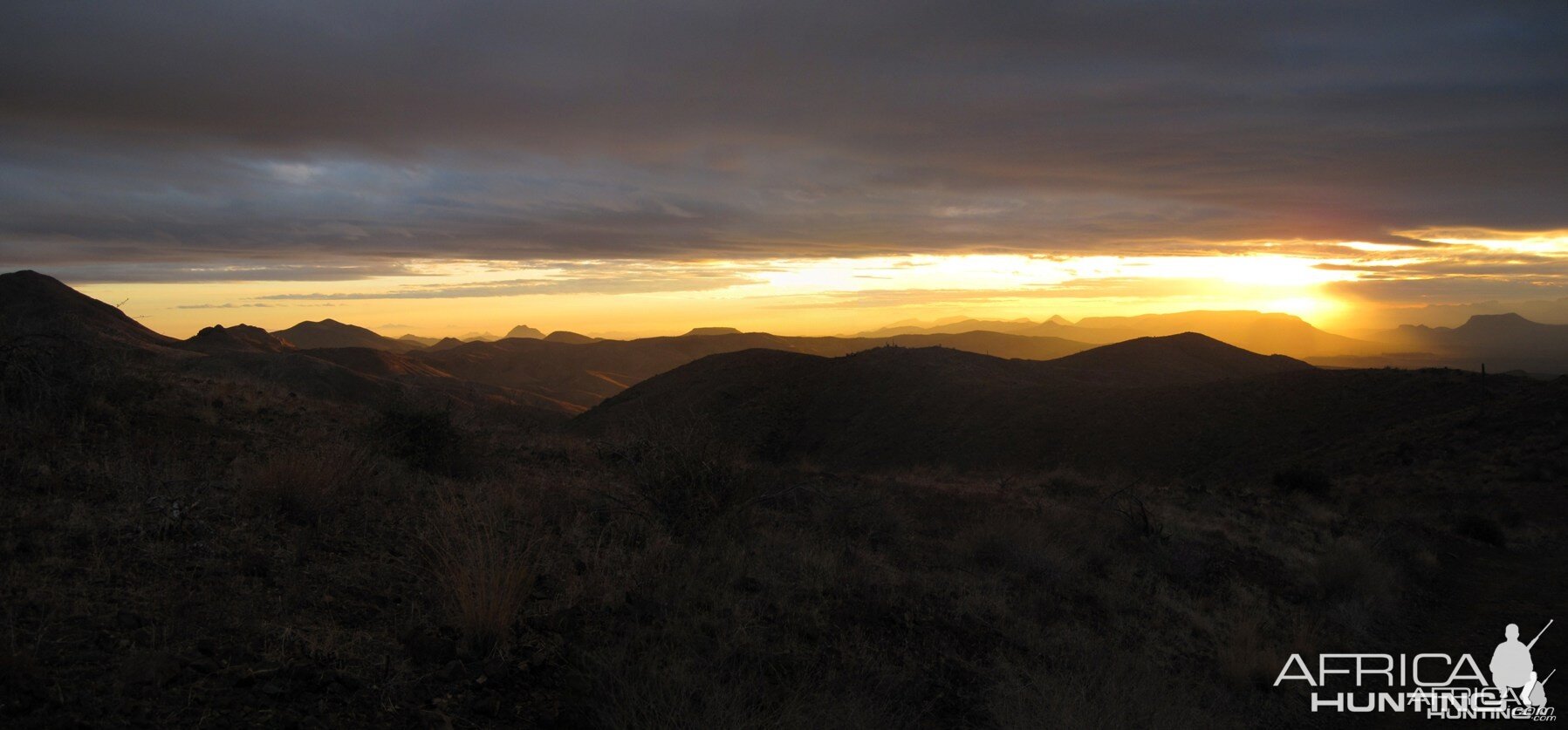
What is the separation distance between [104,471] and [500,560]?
13.1 ft

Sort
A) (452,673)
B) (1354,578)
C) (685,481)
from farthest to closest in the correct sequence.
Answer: (1354,578), (685,481), (452,673)

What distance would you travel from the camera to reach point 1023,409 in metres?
37.6

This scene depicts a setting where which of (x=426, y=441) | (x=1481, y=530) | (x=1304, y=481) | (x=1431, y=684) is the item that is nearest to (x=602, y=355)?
(x=1304, y=481)

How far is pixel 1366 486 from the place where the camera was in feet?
77.3

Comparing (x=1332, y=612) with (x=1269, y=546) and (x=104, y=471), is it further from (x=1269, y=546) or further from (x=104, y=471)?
(x=104, y=471)

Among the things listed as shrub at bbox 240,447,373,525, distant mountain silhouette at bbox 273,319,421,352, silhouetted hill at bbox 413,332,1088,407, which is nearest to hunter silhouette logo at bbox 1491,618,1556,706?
shrub at bbox 240,447,373,525

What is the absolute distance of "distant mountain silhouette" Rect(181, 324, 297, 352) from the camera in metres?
70.9

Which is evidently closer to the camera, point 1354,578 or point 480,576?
point 480,576

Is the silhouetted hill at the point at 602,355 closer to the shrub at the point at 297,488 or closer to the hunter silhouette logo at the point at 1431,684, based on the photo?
the hunter silhouette logo at the point at 1431,684

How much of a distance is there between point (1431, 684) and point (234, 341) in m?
92.8

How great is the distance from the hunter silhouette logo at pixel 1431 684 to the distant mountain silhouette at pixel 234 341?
7667cm

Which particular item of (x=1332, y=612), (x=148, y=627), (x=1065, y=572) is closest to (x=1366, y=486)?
(x=1332, y=612)

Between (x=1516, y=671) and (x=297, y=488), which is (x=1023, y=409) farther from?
(x=297, y=488)

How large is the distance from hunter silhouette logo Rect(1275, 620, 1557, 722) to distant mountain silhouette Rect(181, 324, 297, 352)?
76673 millimetres
